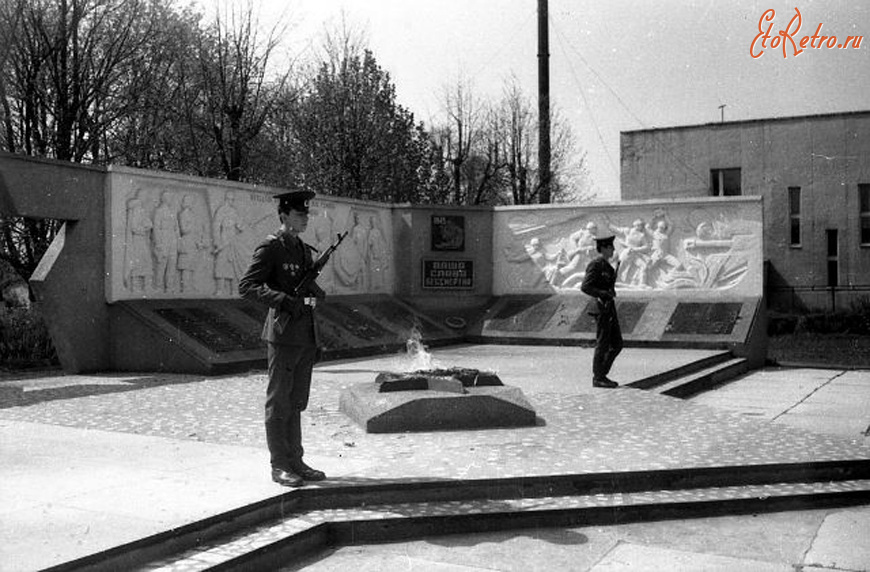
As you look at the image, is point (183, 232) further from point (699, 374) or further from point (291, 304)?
point (291, 304)

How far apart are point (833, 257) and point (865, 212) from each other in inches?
67.9

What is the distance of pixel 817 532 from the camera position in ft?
18.9

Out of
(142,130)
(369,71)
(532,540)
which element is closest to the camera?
(532,540)

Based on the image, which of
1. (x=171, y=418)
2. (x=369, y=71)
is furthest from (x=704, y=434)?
(x=369, y=71)

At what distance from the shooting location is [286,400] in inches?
241

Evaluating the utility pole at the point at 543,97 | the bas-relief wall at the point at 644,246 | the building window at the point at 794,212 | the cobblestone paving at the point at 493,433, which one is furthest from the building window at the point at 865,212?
the cobblestone paving at the point at 493,433

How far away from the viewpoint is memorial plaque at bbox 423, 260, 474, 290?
66.6 feet

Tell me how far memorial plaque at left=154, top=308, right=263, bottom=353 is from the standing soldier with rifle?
6.96 metres

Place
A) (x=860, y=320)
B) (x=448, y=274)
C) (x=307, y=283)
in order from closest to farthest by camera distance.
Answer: (x=307, y=283), (x=448, y=274), (x=860, y=320)

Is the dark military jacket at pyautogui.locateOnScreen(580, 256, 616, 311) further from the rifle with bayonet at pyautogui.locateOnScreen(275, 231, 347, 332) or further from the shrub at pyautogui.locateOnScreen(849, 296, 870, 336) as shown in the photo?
the shrub at pyautogui.locateOnScreen(849, 296, 870, 336)

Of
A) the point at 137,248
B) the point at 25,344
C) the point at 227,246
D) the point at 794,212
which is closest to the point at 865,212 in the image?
the point at 794,212

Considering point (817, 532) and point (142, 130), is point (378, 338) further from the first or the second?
point (817, 532)

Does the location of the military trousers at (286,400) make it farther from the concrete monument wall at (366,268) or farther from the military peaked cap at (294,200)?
the concrete monument wall at (366,268)

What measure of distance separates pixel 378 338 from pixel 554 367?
3980mm
